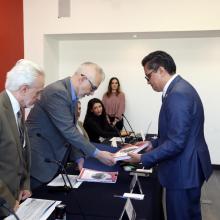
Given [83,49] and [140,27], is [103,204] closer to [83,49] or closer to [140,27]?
[140,27]

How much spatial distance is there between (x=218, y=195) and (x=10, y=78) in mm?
3507

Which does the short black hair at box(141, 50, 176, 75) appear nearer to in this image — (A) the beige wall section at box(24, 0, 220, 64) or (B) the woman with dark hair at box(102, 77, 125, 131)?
(A) the beige wall section at box(24, 0, 220, 64)

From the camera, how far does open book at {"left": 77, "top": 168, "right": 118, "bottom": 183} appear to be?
1.89 m

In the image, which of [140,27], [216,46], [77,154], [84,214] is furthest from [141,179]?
[216,46]

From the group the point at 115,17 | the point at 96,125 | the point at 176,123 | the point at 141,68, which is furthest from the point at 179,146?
the point at 141,68

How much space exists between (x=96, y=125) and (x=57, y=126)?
230cm

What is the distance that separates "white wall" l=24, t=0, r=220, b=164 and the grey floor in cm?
114

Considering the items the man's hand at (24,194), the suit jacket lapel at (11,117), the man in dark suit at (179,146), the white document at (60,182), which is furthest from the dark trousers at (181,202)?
the suit jacket lapel at (11,117)

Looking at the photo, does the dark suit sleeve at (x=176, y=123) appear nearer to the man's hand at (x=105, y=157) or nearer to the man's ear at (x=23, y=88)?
the man's hand at (x=105, y=157)

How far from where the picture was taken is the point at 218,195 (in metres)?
4.08

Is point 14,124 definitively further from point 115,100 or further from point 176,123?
point 115,100

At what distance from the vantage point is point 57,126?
183 centimetres

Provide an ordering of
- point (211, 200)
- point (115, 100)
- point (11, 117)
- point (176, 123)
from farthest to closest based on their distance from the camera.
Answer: point (115, 100) → point (211, 200) → point (176, 123) → point (11, 117)

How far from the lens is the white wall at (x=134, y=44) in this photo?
4.30 meters
